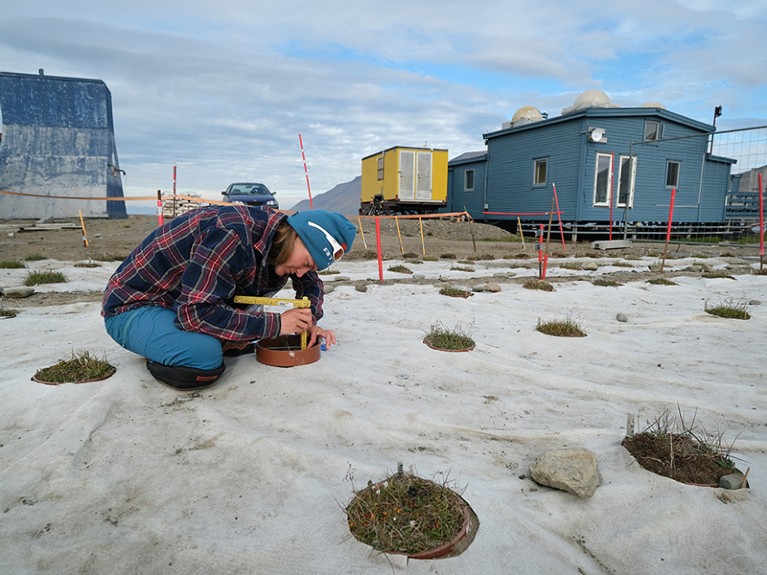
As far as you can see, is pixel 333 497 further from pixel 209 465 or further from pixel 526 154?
pixel 526 154

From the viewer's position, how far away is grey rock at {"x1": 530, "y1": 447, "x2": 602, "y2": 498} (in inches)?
72.6

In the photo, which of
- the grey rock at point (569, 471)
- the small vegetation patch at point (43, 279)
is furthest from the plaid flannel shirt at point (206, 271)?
the small vegetation patch at point (43, 279)

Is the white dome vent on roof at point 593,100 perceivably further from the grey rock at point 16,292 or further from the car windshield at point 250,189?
the grey rock at point 16,292

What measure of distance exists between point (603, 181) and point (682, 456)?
18236 mm

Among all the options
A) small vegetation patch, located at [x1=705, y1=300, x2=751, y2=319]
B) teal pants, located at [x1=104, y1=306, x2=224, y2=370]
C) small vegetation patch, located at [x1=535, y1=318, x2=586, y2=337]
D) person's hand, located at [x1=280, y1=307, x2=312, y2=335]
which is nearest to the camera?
teal pants, located at [x1=104, y1=306, x2=224, y2=370]

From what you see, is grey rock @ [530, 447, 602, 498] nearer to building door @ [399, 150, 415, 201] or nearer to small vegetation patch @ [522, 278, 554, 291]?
small vegetation patch @ [522, 278, 554, 291]

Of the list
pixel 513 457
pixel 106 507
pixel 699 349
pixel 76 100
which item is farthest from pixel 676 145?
pixel 76 100

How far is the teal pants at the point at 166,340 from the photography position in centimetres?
271

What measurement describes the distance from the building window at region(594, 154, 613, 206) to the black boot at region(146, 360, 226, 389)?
59.6 feet

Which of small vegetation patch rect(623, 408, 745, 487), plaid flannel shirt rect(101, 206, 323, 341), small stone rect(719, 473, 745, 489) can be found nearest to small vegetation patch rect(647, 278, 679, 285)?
small vegetation patch rect(623, 408, 745, 487)

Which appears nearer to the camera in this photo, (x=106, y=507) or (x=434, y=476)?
(x=106, y=507)

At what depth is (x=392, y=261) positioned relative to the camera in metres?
10.4

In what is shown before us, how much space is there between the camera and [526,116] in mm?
22203

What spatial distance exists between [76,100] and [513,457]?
28.4m
